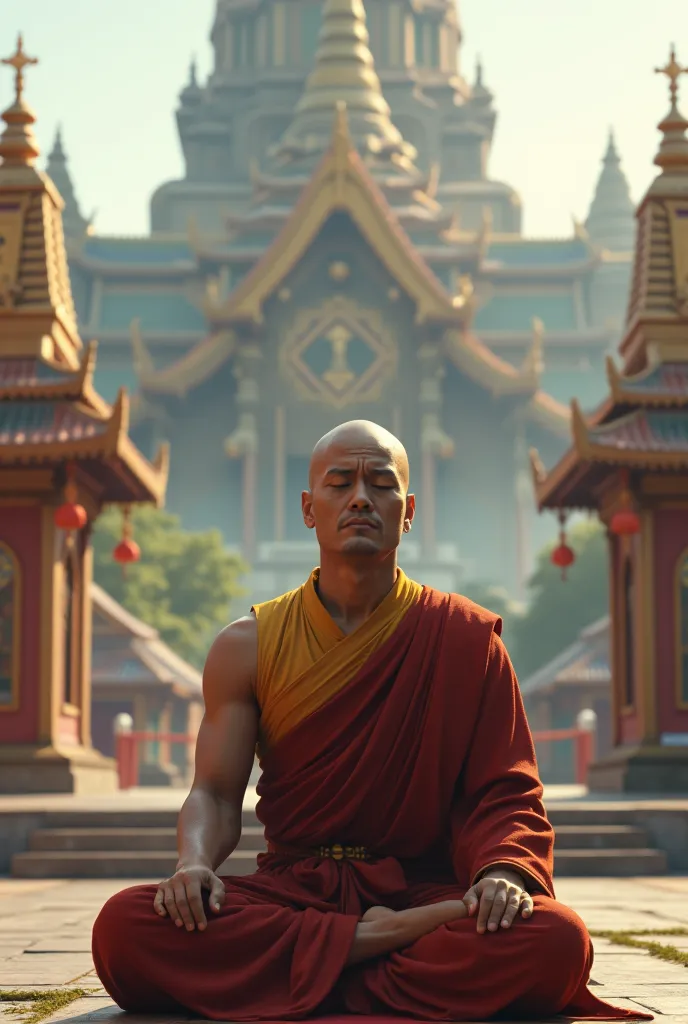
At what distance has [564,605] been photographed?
31.6 meters

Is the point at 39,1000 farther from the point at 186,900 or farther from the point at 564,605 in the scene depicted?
Result: the point at 564,605

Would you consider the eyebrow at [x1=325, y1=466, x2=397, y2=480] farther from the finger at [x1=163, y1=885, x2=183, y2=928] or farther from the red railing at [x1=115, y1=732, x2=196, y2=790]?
the red railing at [x1=115, y1=732, x2=196, y2=790]

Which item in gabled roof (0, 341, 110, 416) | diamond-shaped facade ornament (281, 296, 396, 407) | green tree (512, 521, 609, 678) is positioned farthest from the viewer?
diamond-shaped facade ornament (281, 296, 396, 407)

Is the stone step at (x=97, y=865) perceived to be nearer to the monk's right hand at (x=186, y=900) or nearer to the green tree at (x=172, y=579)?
the monk's right hand at (x=186, y=900)

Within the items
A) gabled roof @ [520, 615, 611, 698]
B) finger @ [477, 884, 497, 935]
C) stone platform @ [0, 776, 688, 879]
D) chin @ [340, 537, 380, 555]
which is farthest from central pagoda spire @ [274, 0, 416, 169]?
finger @ [477, 884, 497, 935]

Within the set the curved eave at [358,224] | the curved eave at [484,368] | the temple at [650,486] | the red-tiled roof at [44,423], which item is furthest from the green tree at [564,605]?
the red-tiled roof at [44,423]

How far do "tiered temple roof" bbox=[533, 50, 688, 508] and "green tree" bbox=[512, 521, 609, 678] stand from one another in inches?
585

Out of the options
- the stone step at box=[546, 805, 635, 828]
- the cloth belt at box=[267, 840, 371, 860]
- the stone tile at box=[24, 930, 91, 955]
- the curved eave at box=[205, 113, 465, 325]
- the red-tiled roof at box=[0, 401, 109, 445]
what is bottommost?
the stone tile at box=[24, 930, 91, 955]

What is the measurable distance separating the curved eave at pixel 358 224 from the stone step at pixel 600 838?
23.8m

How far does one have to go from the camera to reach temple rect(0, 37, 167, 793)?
14.2m

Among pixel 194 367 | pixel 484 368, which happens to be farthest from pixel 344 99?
pixel 484 368

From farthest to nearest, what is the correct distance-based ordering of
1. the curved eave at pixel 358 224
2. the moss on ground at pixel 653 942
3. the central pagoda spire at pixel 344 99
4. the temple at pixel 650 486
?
the central pagoda spire at pixel 344 99 → the curved eave at pixel 358 224 → the temple at pixel 650 486 → the moss on ground at pixel 653 942

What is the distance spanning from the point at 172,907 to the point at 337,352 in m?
32.2

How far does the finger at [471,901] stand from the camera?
428 cm
